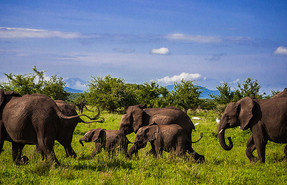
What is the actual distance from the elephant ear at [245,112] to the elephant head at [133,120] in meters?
3.37

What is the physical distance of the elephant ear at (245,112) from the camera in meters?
8.80

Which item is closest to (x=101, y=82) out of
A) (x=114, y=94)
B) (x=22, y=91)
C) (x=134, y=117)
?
(x=114, y=94)

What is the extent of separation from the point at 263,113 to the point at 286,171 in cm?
188

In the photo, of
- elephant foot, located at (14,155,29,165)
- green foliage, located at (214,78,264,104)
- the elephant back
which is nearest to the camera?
elephant foot, located at (14,155,29,165)

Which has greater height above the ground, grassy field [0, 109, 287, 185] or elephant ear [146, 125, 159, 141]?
elephant ear [146, 125, 159, 141]

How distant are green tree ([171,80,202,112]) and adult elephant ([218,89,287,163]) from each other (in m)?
37.6

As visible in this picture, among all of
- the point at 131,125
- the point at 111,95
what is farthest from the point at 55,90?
the point at 131,125

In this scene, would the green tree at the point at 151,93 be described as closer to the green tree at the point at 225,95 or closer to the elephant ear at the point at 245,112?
the green tree at the point at 225,95

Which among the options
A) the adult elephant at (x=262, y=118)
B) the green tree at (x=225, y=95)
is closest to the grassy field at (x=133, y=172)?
the adult elephant at (x=262, y=118)

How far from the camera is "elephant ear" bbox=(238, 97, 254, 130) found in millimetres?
8797

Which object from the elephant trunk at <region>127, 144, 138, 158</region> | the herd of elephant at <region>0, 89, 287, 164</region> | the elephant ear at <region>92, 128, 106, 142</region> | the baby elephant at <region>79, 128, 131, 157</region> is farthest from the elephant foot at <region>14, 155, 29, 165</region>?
the elephant trunk at <region>127, 144, 138, 158</region>

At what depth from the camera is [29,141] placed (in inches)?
266

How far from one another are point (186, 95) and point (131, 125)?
3816 cm

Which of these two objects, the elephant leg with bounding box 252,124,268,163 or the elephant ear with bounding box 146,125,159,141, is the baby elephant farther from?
the elephant leg with bounding box 252,124,268,163
